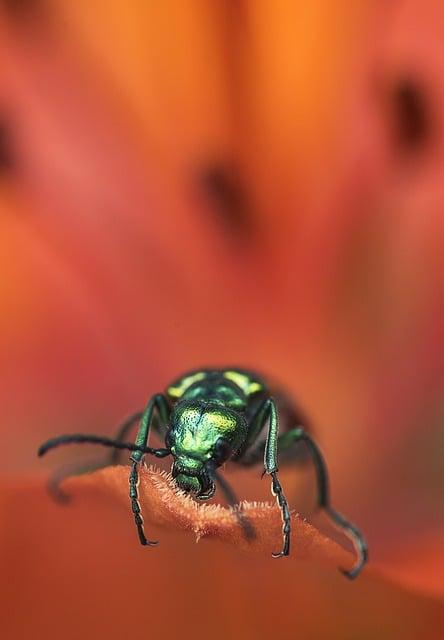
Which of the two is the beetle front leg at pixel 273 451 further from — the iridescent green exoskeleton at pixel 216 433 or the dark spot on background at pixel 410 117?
the dark spot on background at pixel 410 117

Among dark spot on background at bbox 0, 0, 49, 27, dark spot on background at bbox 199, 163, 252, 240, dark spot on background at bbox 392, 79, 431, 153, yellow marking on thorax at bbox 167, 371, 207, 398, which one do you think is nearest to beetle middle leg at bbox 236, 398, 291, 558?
yellow marking on thorax at bbox 167, 371, 207, 398

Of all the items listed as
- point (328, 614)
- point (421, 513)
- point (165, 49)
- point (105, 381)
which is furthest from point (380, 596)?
point (165, 49)

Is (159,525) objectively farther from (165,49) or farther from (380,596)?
(165,49)

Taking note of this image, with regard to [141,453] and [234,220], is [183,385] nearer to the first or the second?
[141,453]

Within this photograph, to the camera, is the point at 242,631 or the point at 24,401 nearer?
the point at 242,631

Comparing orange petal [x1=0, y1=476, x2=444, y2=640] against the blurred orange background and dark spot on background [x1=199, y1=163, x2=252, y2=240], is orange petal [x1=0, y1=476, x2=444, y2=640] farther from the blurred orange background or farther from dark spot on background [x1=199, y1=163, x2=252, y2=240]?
dark spot on background [x1=199, y1=163, x2=252, y2=240]

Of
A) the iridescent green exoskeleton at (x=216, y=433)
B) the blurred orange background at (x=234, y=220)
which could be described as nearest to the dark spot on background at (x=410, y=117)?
the blurred orange background at (x=234, y=220)
